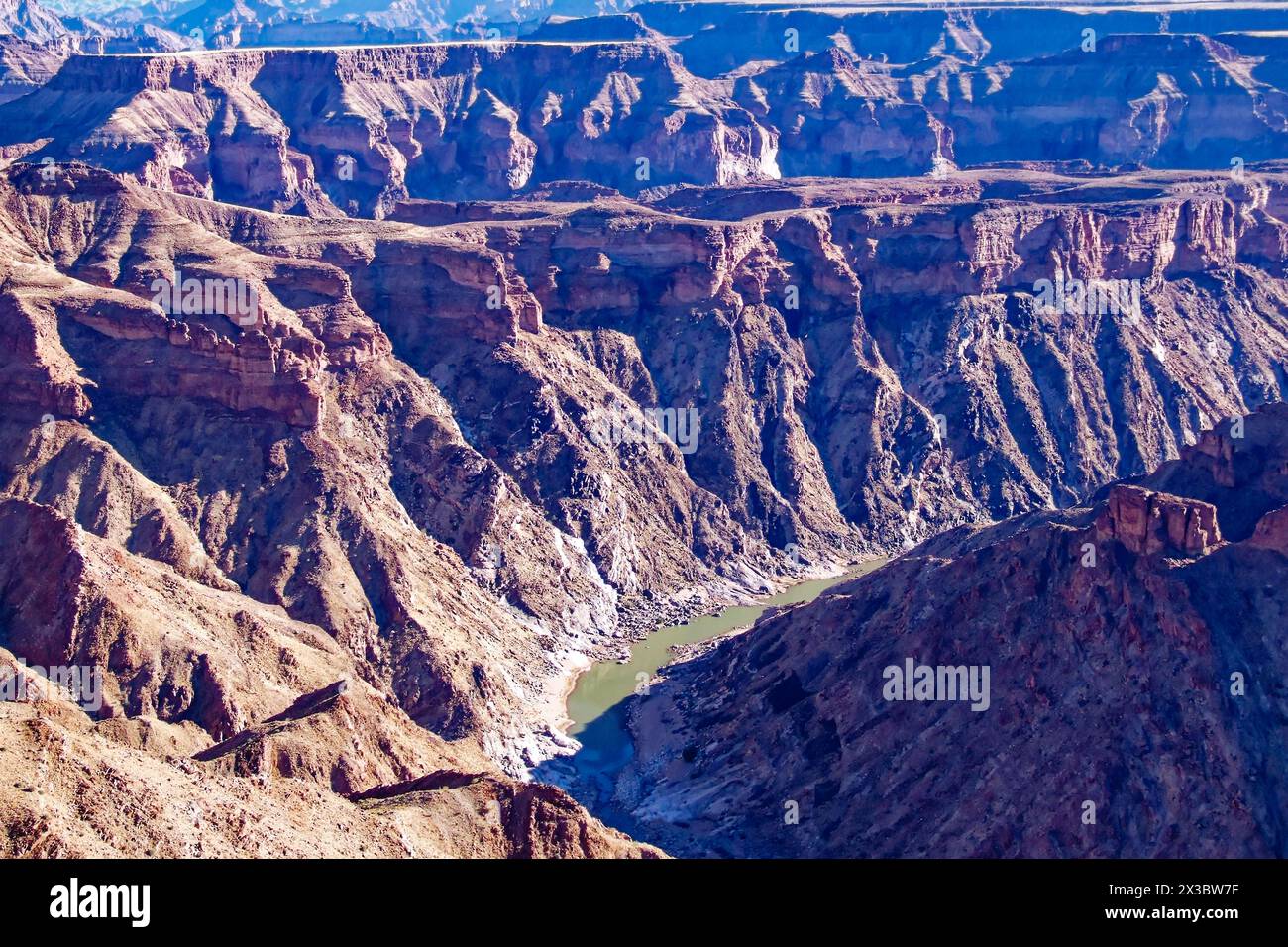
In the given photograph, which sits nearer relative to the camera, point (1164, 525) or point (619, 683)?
point (1164, 525)

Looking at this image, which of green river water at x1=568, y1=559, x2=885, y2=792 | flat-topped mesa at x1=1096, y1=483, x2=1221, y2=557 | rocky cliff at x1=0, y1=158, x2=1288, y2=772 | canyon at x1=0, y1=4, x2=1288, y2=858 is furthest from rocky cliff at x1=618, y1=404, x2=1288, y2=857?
rocky cliff at x1=0, y1=158, x2=1288, y2=772

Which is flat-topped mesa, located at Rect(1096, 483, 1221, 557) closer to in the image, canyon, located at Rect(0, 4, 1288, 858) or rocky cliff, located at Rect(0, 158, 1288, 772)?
canyon, located at Rect(0, 4, 1288, 858)

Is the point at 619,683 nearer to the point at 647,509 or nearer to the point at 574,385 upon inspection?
the point at 647,509

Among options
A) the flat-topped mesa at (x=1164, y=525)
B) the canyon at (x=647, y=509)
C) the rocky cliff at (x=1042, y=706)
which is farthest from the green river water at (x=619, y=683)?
the flat-topped mesa at (x=1164, y=525)

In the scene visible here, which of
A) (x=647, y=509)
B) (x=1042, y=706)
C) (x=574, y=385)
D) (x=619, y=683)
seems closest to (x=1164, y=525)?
(x=1042, y=706)

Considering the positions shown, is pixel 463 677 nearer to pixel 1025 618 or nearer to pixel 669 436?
pixel 1025 618

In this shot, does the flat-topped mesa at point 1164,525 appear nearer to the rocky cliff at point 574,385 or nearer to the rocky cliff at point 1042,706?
the rocky cliff at point 1042,706
